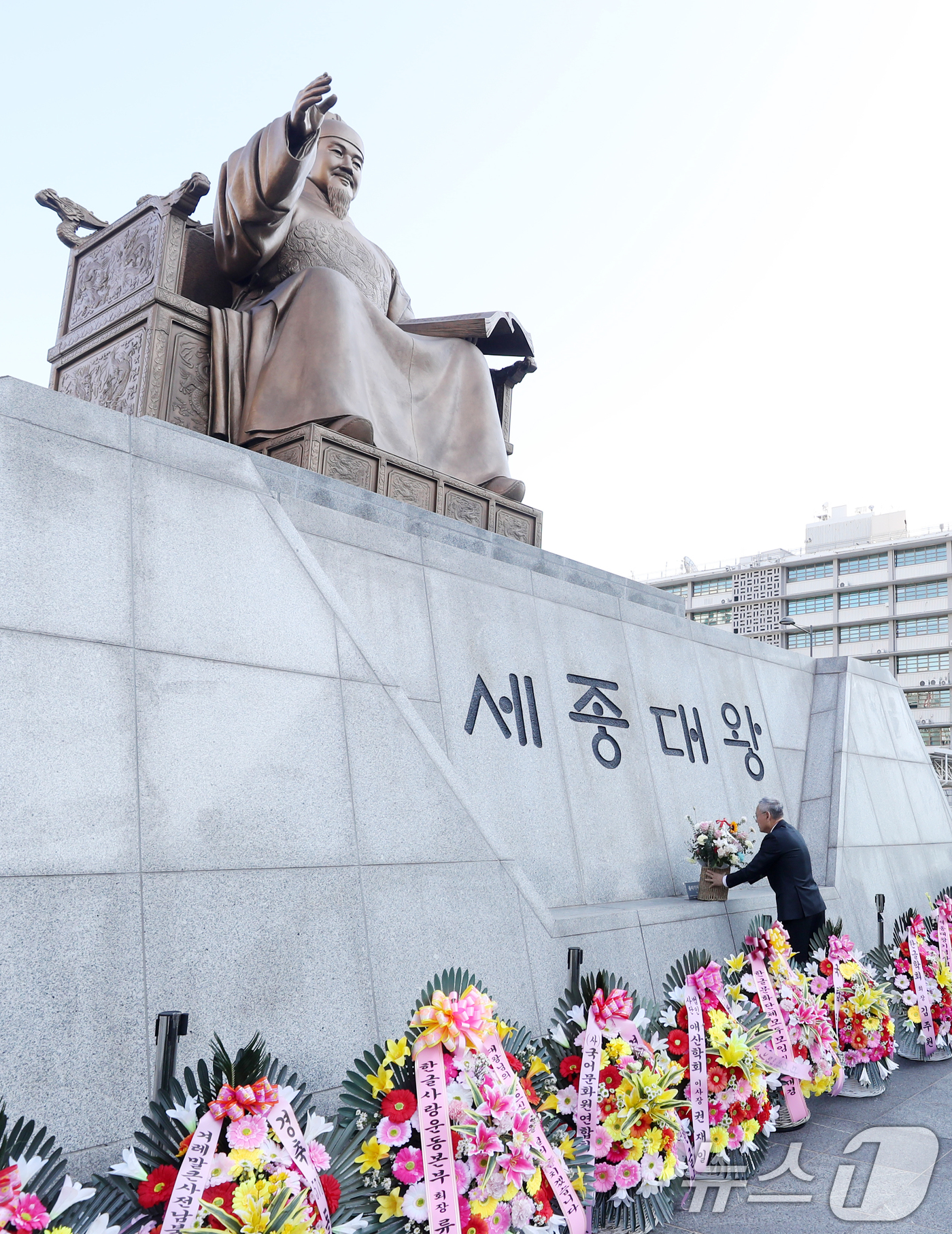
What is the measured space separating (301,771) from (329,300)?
4.09m

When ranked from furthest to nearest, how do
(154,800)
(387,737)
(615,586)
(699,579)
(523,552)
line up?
(699,579) → (615,586) → (523,552) → (387,737) → (154,800)

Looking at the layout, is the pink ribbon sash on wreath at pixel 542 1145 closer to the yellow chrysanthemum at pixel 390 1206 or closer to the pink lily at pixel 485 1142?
the pink lily at pixel 485 1142

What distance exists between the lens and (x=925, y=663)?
5800 cm

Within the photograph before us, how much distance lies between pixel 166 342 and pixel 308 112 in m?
1.67

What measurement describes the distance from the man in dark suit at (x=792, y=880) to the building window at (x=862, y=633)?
193 feet

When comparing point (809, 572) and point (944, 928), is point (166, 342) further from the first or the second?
point (809, 572)

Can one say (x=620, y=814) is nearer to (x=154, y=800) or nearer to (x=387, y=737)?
(x=387, y=737)

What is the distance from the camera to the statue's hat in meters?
8.46

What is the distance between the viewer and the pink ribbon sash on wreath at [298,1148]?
93.8 inches

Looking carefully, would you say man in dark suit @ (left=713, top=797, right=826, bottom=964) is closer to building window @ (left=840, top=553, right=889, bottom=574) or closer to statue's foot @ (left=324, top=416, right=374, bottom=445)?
statue's foot @ (left=324, top=416, right=374, bottom=445)

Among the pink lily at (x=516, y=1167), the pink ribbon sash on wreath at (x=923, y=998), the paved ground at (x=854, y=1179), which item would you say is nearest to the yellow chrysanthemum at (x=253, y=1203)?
the pink lily at (x=516, y=1167)

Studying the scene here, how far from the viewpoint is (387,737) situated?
4.25 meters

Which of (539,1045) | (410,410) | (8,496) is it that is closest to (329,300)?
(410,410)

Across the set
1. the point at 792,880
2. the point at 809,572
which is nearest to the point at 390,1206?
the point at 792,880
